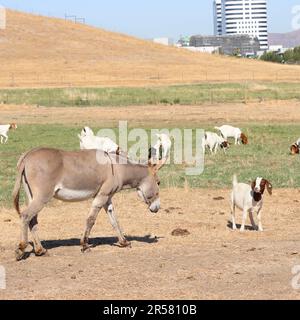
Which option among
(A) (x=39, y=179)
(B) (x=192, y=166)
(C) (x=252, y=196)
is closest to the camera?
(A) (x=39, y=179)

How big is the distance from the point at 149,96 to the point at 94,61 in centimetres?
4472

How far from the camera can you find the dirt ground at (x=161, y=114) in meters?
41.4

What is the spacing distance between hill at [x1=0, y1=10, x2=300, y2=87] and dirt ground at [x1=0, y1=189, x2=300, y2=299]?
64.4 m

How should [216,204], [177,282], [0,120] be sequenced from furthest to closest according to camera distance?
[0,120]
[216,204]
[177,282]

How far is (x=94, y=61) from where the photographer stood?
10138cm

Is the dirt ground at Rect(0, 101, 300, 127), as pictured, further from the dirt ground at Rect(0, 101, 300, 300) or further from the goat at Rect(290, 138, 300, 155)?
the dirt ground at Rect(0, 101, 300, 300)

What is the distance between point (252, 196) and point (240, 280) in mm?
4280

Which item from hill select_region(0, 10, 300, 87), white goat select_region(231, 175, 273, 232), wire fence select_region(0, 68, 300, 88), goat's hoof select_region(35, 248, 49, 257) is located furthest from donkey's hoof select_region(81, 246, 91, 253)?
hill select_region(0, 10, 300, 87)

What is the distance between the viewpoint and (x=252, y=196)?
14.4 meters

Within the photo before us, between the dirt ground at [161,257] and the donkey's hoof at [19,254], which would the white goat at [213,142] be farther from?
the donkey's hoof at [19,254]

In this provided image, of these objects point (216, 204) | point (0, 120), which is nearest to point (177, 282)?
point (216, 204)

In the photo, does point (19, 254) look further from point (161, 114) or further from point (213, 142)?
point (161, 114)

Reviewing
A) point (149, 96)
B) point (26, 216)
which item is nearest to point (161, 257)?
point (26, 216)
